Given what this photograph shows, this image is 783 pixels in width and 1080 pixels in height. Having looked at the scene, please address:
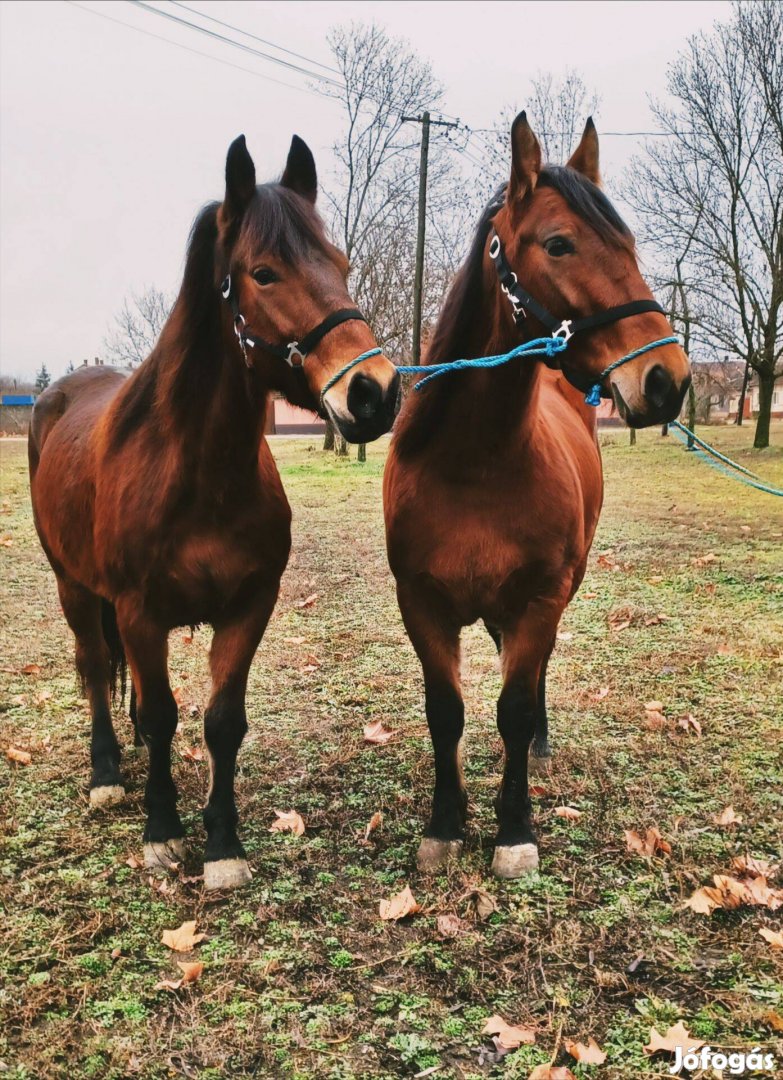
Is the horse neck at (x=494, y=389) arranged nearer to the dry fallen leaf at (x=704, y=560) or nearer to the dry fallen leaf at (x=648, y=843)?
the dry fallen leaf at (x=648, y=843)

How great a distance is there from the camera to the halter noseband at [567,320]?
2.39 meters

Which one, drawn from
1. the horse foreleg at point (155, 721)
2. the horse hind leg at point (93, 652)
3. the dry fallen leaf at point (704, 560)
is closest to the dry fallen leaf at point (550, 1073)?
the horse foreleg at point (155, 721)

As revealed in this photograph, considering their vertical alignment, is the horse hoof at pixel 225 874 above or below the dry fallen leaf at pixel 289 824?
above

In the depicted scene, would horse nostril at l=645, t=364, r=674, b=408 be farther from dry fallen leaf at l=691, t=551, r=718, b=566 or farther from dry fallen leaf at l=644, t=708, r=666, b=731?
dry fallen leaf at l=691, t=551, r=718, b=566

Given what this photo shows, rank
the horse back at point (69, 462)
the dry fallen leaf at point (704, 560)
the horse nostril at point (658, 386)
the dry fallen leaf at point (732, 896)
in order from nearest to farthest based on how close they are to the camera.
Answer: the horse nostril at point (658, 386) < the dry fallen leaf at point (732, 896) < the horse back at point (69, 462) < the dry fallen leaf at point (704, 560)

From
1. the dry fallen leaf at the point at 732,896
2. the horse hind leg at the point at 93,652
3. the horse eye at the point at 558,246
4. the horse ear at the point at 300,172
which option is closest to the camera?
the horse eye at the point at 558,246

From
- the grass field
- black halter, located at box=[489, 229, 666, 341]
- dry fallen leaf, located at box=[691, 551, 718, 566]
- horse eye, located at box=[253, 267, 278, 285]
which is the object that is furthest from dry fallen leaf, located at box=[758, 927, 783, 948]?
dry fallen leaf, located at box=[691, 551, 718, 566]

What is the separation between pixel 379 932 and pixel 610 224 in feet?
8.05

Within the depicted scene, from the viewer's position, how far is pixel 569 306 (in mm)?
2506

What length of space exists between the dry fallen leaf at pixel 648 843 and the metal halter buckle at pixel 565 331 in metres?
2.00

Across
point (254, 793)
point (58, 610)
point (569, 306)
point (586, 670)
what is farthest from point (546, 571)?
point (58, 610)

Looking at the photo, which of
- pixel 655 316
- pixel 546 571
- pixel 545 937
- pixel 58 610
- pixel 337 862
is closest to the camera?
pixel 655 316

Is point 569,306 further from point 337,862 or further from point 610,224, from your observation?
point 337,862

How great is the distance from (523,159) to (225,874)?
108 inches
